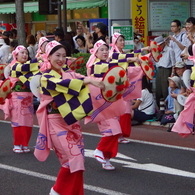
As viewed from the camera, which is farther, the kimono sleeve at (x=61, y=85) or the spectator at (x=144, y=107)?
the spectator at (x=144, y=107)

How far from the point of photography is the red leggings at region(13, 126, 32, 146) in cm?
873

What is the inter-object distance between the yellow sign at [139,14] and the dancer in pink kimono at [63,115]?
27.0ft

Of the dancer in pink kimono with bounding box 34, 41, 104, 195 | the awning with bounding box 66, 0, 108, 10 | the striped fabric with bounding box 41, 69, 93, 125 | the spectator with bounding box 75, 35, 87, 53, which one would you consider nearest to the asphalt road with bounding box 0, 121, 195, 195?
the dancer in pink kimono with bounding box 34, 41, 104, 195

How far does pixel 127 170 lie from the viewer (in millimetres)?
7383

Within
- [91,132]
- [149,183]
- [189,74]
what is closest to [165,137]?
[91,132]

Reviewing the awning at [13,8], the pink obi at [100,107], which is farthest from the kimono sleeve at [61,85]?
the awning at [13,8]

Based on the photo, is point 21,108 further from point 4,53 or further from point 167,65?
point 4,53

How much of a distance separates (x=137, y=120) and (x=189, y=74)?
3403mm

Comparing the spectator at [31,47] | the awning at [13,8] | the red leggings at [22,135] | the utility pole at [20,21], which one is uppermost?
the awning at [13,8]

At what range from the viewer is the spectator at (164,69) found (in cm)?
→ 1161

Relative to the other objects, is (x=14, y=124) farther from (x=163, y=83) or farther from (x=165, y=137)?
(x=163, y=83)

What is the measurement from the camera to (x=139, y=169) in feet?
24.2

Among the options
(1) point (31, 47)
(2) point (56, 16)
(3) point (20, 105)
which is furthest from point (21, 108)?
(2) point (56, 16)

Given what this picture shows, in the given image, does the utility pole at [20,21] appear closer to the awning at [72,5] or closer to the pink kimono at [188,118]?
the awning at [72,5]
